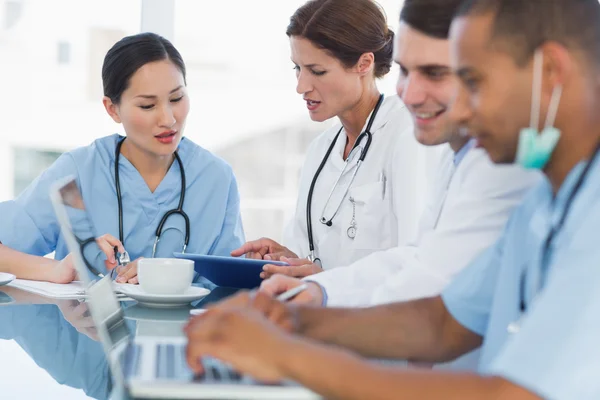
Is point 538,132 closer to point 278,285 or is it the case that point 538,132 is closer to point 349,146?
point 278,285

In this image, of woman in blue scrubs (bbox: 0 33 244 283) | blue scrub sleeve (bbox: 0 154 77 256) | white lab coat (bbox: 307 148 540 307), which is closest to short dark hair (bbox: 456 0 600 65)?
white lab coat (bbox: 307 148 540 307)

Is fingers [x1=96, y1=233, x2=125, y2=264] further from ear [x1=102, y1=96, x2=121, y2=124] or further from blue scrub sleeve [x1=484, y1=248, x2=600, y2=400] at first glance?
blue scrub sleeve [x1=484, y1=248, x2=600, y2=400]

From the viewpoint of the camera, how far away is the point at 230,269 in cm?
157

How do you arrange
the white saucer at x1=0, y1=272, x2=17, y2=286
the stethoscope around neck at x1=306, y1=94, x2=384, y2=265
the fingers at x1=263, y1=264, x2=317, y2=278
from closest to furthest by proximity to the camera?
the fingers at x1=263, y1=264, x2=317, y2=278 < the white saucer at x1=0, y1=272, x2=17, y2=286 < the stethoscope around neck at x1=306, y1=94, x2=384, y2=265

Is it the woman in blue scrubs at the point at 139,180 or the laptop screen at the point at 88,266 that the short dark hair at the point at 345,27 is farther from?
the laptop screen at the point at 88,266

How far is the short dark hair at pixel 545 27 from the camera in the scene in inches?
31.4

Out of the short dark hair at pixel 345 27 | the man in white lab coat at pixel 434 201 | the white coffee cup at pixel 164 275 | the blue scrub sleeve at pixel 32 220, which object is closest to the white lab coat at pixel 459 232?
the man in white lab coat at pixel 434 201

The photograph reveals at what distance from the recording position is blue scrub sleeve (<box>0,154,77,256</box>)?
6.47 ft

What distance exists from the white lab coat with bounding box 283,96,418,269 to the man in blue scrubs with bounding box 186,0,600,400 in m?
0.89

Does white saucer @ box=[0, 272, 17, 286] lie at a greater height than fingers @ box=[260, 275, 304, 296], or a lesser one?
lesser

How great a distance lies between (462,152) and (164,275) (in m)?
0.63

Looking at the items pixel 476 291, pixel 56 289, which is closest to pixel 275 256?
pixel 56 289

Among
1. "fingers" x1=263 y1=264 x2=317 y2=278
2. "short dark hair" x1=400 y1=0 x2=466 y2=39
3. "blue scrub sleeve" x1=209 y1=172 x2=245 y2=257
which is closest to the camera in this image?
"short dark hair" x1=400 y1=0 x2=466 y2=39

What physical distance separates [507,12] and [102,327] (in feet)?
2.37
